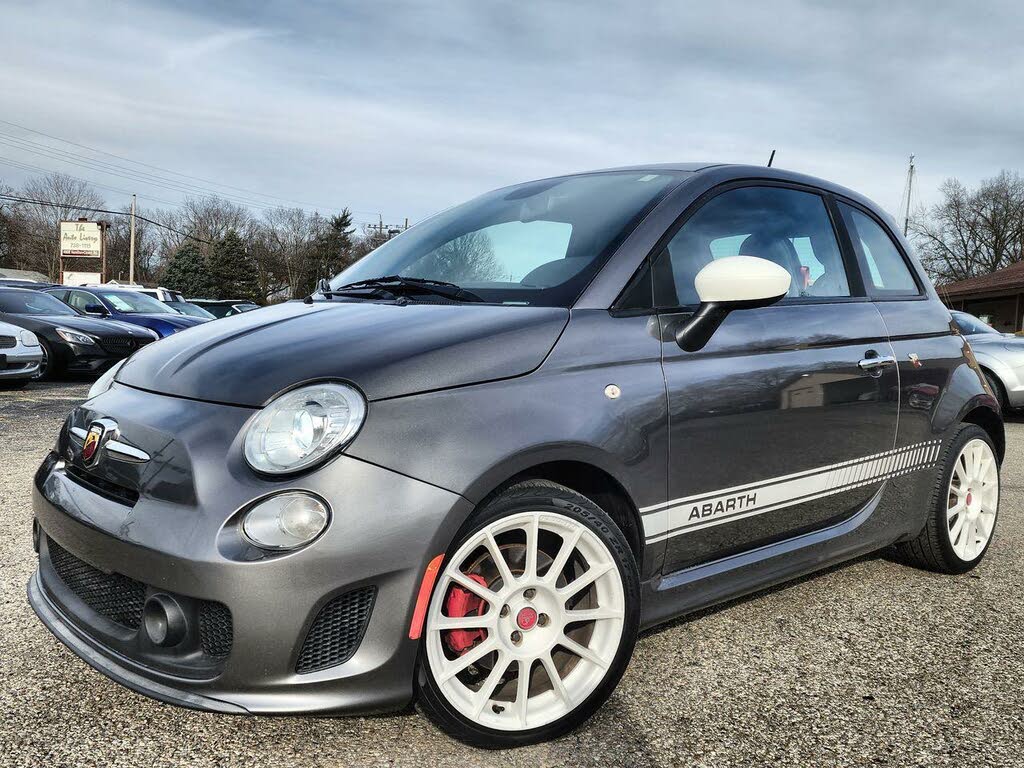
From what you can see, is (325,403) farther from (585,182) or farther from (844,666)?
(844,666)

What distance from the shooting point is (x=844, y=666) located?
2.60 metres

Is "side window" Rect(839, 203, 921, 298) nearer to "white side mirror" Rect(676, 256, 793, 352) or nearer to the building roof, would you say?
"white side mirror" Rect(676, 256, 793, 352)

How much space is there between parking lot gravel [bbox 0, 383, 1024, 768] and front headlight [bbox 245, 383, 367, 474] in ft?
2.48

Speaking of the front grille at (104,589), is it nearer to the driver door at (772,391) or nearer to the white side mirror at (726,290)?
the driver door at (772,391)

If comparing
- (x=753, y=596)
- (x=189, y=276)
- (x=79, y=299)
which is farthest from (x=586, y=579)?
(x=189, y=276)

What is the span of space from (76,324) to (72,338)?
0.34m

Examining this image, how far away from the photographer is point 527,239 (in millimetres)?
2779

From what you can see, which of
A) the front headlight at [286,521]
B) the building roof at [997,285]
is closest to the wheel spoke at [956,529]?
the front headlight at [286,521]

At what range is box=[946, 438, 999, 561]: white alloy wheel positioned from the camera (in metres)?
3.48

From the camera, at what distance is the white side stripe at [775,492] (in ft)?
7.64

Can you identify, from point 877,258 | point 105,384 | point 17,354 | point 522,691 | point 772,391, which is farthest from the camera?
point 17,354

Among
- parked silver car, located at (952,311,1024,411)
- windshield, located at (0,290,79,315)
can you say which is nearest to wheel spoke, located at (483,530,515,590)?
parked silver car, located at (952,311,1024,411)

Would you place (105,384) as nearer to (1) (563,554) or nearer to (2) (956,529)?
(1) (563,554)

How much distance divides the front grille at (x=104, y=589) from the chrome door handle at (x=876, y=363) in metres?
2.38
